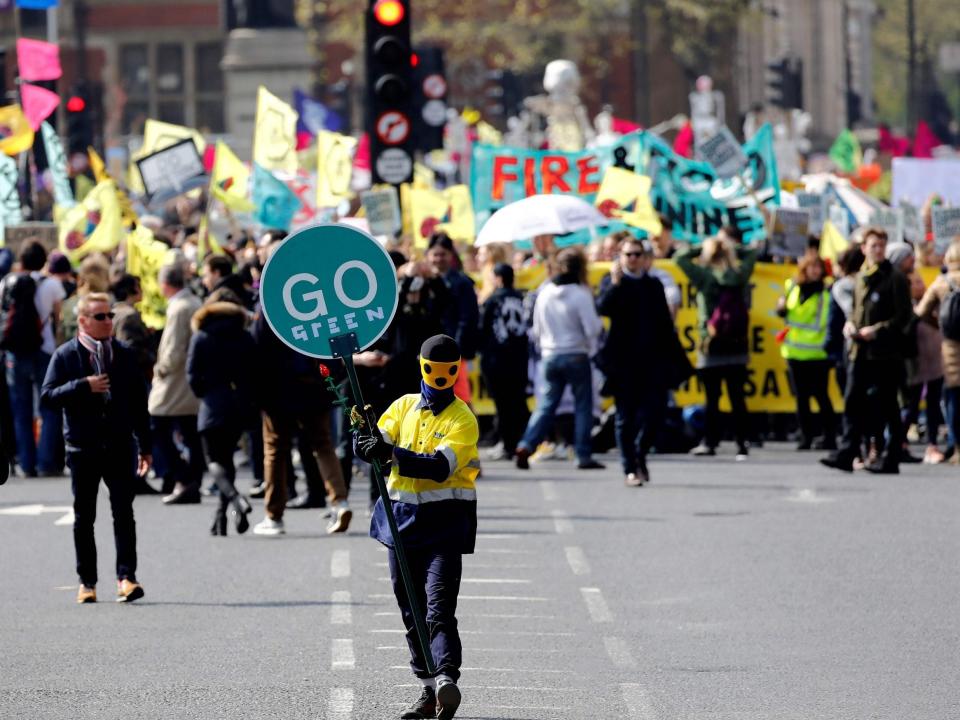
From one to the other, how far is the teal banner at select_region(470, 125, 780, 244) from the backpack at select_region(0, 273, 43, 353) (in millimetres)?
5773

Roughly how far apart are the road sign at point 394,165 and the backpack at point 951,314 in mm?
4594

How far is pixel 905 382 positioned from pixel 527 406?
308 cm

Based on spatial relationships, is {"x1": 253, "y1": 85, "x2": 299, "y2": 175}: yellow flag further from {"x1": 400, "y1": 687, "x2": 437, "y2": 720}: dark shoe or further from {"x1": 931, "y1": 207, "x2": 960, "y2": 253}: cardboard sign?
{"x1": 400, "y1": 687, "x2": 437, "y2": 720}: dark shoe

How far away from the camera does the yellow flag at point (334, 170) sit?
2514 cm

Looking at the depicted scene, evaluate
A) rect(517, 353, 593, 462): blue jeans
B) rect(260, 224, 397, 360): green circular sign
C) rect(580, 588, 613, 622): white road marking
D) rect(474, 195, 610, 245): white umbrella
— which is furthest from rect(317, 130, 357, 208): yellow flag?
rect(260, 224, 397, 360): green circular sign

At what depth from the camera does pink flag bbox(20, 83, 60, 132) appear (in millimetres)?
25484

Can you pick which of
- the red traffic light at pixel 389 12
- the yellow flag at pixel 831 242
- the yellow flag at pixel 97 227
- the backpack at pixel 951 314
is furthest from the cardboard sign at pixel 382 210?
the backpack at pixel 951 314

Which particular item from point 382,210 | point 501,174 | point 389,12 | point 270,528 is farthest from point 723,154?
point 270,528

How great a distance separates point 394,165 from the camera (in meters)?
20.2

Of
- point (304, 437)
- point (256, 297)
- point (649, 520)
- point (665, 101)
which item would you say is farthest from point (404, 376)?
point (665, 101)

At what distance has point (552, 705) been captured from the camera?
8.84 m

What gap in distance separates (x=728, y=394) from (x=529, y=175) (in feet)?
15.4

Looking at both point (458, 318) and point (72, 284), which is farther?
point (72, 284)

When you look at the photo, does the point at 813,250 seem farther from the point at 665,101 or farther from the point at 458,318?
the point at 665,101
